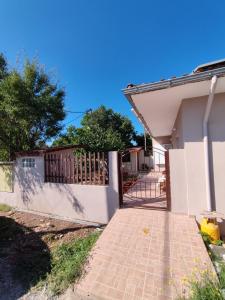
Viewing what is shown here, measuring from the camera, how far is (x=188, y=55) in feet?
26.8

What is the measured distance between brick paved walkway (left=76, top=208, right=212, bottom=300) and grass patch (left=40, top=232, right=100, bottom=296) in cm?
32

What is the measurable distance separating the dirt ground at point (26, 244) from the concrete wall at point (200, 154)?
3.61m

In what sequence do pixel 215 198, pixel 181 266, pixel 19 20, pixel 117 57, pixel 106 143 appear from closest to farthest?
1. pixel 181 266
2. pixel 215 198
3. pixel 19 20
4. pixel 117 57
5. pixel 106 143

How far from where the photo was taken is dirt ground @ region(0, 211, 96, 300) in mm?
3455

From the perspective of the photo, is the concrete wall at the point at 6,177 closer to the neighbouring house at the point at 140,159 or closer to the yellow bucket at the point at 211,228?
the yellow bucket at the point at 211,228

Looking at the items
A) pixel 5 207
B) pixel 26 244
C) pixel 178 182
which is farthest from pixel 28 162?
pixel 178 182

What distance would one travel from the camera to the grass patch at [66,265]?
3074 mm

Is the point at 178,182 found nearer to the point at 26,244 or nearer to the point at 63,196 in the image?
the point at 63,196

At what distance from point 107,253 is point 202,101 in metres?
4.65

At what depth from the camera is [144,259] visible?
3193mm

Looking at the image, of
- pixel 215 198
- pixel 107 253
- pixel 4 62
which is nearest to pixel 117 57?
pixel 4 62

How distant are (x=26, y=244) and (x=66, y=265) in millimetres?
2220

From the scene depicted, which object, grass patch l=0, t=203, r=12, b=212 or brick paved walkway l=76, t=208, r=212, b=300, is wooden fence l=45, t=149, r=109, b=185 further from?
grass patch l=0, t=203, r=12, b=212

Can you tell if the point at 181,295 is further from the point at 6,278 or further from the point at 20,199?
the point at 20,199
